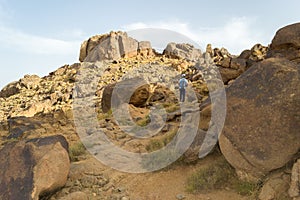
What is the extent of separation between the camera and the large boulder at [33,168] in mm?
5582

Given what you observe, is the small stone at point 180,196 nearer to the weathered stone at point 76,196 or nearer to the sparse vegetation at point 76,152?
the weathered stone at point 76,196

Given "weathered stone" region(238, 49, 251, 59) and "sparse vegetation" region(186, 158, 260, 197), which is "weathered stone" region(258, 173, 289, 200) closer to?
"sparse vegetation" region(186, 158, 260, 197)

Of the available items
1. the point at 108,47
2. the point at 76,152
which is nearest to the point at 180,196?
the point at 76,152

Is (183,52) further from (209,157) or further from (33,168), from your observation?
(33,168)

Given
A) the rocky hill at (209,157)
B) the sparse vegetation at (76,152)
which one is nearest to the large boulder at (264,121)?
the rocky hill at (209,157)

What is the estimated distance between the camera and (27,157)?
6.04 m

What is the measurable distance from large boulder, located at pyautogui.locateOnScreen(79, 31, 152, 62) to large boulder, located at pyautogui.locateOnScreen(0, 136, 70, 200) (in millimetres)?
38349

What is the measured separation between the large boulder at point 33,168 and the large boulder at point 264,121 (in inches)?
130

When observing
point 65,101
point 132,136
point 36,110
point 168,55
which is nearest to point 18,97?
point 65,101

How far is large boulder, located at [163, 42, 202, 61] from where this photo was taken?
46.2 m

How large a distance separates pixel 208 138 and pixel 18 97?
3345 centimetres

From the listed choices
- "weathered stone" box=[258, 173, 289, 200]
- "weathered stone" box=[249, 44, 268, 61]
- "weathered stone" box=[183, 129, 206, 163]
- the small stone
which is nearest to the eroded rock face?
"weathered stone" box=[258, 173, 289, 200]

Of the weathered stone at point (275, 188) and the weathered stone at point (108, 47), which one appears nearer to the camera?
the weathered stone at point (275, 188)

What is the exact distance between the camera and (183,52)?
154ft
